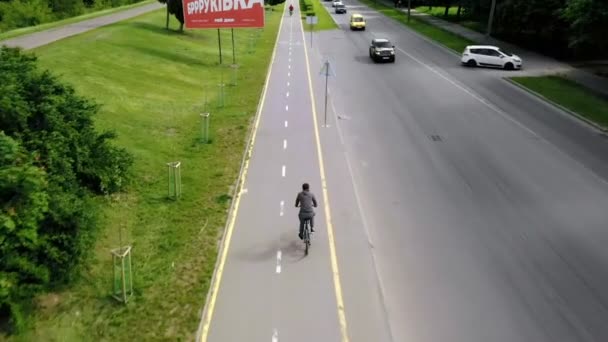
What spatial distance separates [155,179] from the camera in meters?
15.5

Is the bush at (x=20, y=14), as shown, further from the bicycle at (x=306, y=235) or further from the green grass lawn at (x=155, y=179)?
the bicycle at (x=306, y=235)

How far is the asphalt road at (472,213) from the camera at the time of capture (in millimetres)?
9719

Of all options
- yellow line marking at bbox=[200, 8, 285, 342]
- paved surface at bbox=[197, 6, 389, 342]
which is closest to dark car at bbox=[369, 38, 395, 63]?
yellow line marking at bbox=[200, 8, 285, 342]

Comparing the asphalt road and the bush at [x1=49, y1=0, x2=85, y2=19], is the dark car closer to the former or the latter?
the asphalt road

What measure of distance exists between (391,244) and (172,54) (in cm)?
2770

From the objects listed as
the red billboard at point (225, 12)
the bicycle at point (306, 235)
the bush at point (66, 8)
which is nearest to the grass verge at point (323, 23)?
the red billboard at point (225, 12)

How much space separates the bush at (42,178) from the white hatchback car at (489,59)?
Result: 28248mm

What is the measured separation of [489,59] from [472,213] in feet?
83.1

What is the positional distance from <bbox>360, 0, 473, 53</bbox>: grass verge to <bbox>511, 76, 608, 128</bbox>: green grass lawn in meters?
12.4

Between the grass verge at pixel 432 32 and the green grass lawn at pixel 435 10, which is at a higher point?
the green grass lawn at pixel 435 10

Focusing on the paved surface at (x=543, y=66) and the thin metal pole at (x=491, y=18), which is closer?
the paved surface at (x=543, y=66)

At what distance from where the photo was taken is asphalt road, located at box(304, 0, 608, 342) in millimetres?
9719

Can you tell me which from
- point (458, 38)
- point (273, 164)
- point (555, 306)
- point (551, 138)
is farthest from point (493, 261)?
point (458, 38)

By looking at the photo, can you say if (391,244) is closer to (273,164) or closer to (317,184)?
(317,184)
